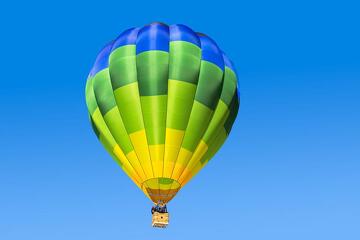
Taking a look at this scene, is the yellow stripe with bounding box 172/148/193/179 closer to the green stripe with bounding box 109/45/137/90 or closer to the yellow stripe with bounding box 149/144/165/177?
the yellow stripe with bounding box 149/144/165/177

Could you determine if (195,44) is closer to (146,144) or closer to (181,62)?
(181,62)

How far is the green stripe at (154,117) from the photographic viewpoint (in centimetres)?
3400

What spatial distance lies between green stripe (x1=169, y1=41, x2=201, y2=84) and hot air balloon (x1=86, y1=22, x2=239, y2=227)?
4 cm

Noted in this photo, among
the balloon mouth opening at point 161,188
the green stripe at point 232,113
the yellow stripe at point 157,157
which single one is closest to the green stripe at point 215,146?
the green stripe at point 232,113

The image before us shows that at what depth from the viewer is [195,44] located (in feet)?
117

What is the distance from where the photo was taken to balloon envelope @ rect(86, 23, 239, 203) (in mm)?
34062

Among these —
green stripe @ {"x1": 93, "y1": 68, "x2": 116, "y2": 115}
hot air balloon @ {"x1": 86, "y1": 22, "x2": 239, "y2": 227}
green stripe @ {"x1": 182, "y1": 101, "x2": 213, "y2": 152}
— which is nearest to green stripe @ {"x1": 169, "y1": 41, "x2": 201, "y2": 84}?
hot air balloon @ {"x1": 86, "y1": 22, "x2": 239, "y2": 227}

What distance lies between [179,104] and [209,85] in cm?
138

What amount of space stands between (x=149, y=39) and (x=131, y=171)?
4796 millimetres

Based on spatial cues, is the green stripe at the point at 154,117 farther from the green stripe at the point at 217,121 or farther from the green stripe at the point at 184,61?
the green stripe at the point at 217,121

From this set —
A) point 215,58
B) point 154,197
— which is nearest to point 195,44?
point 215,58

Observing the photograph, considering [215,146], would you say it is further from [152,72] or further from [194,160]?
[152,72]

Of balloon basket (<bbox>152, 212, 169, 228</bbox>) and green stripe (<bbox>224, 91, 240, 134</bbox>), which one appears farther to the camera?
green stripe (<bbox>224, 91, 240, 134</bbox>)

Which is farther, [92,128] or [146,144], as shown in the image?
[92,128]
